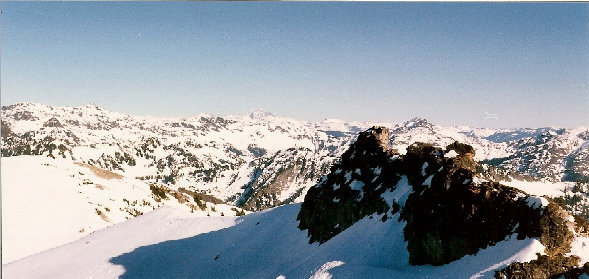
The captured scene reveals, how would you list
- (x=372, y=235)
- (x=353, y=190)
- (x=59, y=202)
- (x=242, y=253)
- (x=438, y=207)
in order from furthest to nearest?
(x=59, y=202)
(x=242, y=253)
(x=353, y=190)
(x=372, y=235)
(x=438, y=207)

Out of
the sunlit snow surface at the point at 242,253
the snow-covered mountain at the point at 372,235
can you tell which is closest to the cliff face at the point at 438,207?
the snow-covered mountain at the point at 372,235

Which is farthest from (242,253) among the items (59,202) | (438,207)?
(59,202)

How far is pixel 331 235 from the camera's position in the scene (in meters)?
37.6

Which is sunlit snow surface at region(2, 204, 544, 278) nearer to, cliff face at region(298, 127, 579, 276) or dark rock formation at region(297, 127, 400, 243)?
cliff face at region(298, 127, 579, 276)

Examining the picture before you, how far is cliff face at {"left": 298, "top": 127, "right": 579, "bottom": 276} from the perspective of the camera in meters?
20.0

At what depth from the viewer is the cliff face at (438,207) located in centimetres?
2003

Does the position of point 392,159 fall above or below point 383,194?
above

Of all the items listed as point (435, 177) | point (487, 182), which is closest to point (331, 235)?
point (435, 177)

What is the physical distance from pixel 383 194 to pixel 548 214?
16370 mm

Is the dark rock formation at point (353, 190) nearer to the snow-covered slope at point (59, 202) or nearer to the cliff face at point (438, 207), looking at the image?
the cliff face at point (438, 207)

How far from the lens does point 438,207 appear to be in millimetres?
25359

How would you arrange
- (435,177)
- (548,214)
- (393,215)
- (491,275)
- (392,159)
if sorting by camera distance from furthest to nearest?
1. (392,159)
2. (393,215)
3. (435,177)
4. (548,214)
5. (491,275)

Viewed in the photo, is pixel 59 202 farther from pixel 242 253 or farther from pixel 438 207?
pixel 438 207

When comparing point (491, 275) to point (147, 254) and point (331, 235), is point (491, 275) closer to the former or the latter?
point (331, 235)
